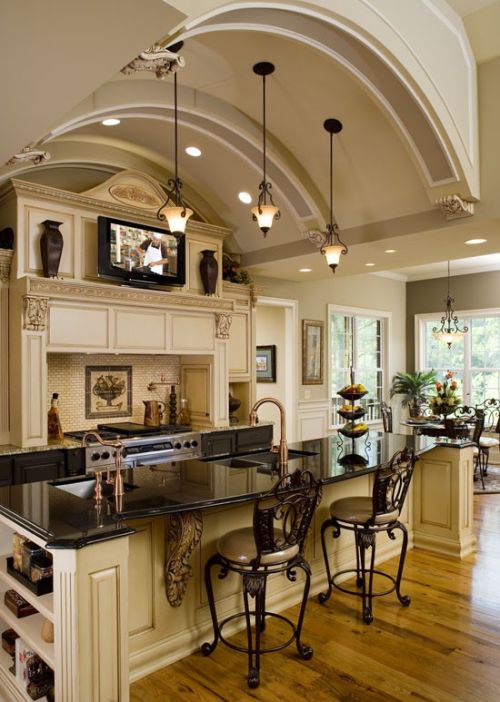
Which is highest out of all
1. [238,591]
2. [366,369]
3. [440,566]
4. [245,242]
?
[245,242]

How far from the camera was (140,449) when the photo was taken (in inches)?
184

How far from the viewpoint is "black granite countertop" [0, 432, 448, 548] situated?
2.03 metres

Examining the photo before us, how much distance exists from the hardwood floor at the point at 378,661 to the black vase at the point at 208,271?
3.22 meters

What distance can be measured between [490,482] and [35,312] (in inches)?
244

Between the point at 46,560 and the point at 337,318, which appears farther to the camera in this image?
the point at 337,318

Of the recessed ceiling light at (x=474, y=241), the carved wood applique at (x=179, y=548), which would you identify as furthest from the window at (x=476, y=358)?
the carved wood applique at (x=179, y=548)

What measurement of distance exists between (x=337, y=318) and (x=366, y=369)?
128cm

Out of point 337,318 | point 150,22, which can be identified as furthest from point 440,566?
point 337,318

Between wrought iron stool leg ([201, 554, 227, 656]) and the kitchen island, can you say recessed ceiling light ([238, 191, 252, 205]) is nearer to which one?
the kitchen island

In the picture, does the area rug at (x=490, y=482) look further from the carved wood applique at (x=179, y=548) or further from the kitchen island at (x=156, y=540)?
the carved wood applique at (x=179, y=548)

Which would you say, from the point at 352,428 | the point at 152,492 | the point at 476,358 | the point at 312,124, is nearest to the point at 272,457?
the point at 352,428

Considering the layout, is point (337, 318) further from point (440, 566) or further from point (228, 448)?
point (440, 566)

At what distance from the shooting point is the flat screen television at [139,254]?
4656 mm

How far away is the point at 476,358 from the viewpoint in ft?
30.1
